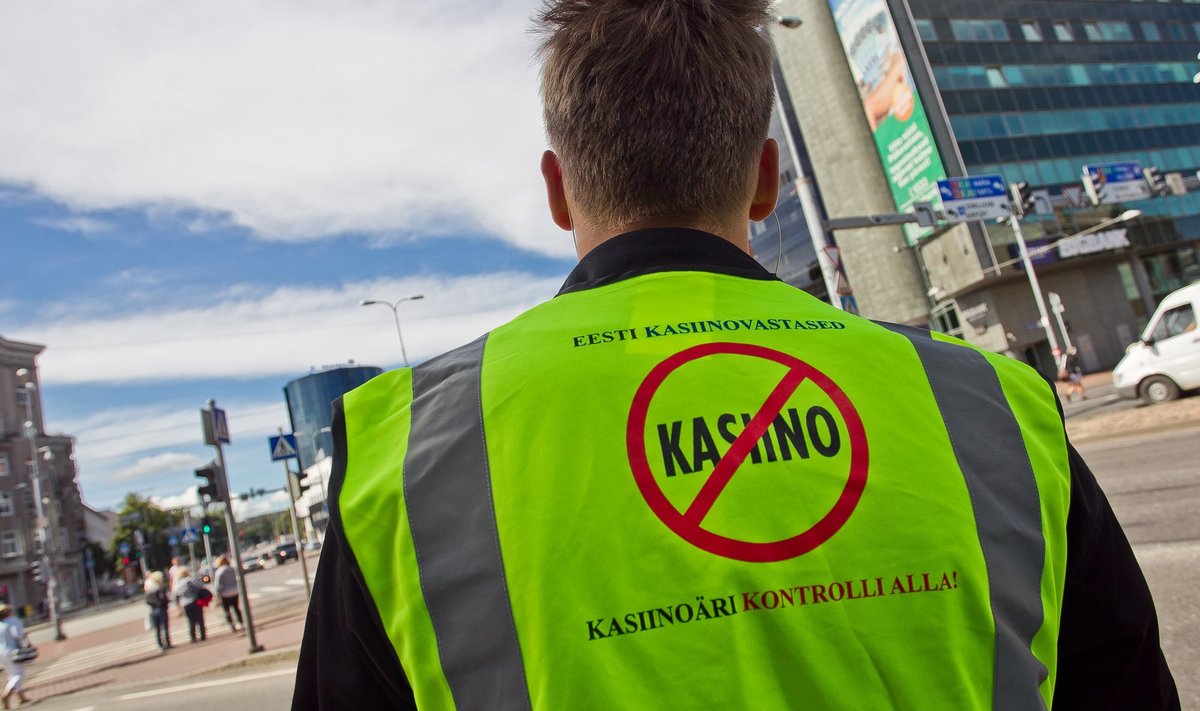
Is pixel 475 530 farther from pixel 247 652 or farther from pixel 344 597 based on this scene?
pixel 247 652

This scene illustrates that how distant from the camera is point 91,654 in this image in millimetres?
19438

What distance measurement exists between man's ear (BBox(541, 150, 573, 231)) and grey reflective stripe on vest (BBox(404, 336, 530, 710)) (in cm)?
55

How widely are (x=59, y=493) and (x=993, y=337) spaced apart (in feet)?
229

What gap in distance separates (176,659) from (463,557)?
661 inches

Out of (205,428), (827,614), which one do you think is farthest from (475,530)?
(205,428)

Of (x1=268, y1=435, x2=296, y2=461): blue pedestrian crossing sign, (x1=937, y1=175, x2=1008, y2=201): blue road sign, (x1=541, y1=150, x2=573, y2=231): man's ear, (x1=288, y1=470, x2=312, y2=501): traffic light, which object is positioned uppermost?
(x1=937, y1=175, x2=1008, y2=201): blue road sign

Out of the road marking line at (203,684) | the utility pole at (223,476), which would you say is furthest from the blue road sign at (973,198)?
the road marking line at (203,684)

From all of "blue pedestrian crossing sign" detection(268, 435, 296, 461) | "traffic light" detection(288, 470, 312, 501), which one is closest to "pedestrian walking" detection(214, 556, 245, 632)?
"traffic light" detection(288, 470, 312, 501)

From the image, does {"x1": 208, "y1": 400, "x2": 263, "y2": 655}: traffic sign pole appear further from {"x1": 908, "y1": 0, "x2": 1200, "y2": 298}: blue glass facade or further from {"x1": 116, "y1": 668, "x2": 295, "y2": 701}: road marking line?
{"x1": 908, "y1": 0, "x2": 1200, "y2": 298}: blue glass facade

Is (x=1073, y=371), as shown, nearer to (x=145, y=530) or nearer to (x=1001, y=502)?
(x=1001, y=502)

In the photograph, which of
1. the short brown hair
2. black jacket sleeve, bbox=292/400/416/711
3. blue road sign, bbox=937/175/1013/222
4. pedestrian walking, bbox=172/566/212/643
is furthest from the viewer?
blue road sign, bbox=937/175/1013/222

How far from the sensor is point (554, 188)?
1412 mm

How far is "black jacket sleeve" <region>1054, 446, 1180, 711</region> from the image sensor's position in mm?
1055

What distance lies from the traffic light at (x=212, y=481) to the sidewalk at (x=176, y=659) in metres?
2.75
